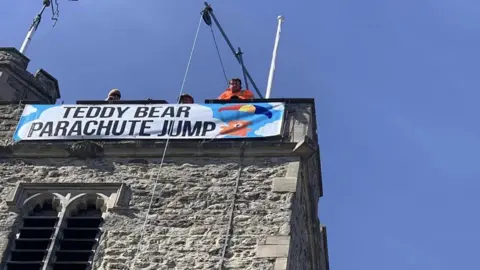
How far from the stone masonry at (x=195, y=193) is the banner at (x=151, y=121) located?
22 cm

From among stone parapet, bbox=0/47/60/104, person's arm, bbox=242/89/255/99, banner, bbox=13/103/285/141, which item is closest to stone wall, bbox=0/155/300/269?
banner, bbox=13/103/285/141

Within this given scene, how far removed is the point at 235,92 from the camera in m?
20.2

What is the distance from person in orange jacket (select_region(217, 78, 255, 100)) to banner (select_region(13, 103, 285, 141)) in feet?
1.84

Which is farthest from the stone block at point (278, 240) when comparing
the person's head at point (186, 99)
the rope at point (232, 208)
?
the person's head at point (186, 99)

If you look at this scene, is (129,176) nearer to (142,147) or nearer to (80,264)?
(142,147)

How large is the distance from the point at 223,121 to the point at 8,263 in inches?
156

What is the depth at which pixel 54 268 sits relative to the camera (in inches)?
689

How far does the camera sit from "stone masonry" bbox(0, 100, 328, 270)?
56.6 feet

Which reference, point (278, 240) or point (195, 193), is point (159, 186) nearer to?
point (195, 193)

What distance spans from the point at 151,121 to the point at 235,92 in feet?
5.05

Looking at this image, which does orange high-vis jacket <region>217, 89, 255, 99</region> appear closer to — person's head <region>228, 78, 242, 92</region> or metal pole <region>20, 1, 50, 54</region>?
person's head <region>228, 78, 242, 92</region>

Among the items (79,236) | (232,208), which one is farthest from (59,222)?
(232,208)

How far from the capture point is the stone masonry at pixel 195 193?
679 inches

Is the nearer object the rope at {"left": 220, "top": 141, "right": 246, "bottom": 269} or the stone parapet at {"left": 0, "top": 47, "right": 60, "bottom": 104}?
the rope at {"left": 220, "top": 141, "right": 246, "bottom": 269}
